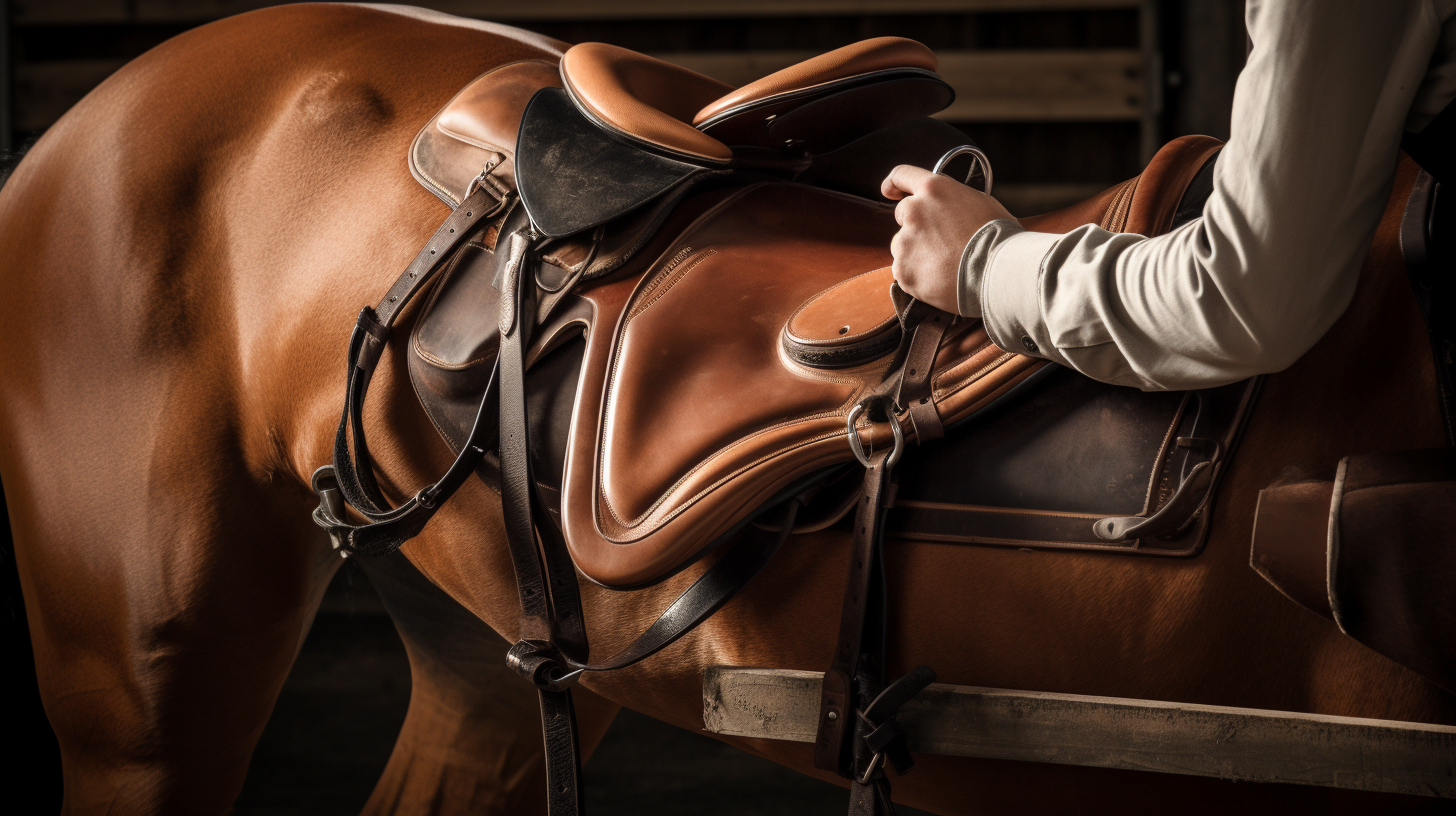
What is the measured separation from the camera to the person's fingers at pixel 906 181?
0.77 m

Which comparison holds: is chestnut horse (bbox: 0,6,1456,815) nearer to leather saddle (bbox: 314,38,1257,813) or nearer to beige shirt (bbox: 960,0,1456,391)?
leather saddle (bbox: 314,38,1257,813)

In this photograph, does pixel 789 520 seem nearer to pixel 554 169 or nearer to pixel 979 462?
pixel 979 462

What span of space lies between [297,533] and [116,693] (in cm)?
28

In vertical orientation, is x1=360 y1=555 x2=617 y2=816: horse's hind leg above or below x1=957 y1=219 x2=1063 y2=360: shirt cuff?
below

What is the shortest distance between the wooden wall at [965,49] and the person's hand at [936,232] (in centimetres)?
240

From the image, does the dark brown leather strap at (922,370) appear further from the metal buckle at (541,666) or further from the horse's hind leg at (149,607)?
the horse's hind leg at (149,607)

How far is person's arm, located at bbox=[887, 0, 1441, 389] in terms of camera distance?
528 mm

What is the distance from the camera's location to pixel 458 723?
1498mm

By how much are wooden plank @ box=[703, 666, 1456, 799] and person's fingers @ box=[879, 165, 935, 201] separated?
0.39m

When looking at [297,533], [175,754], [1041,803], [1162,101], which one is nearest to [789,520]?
[1041,803]

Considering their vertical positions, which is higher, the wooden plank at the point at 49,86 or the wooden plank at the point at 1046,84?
the wooden plank at the point at 1046,84

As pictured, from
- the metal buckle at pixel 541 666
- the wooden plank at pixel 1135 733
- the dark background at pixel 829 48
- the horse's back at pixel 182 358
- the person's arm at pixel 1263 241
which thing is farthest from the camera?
the dark background at pixel 829 48

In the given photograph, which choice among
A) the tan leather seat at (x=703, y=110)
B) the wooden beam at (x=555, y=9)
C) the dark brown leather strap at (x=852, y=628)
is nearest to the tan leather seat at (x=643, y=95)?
the tan leather seat at (x=703, y=110)

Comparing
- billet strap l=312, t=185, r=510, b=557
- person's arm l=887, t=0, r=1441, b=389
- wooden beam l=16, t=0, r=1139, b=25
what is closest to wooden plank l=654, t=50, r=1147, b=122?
wooden beam l=16, t=0, r=1139, b=25
